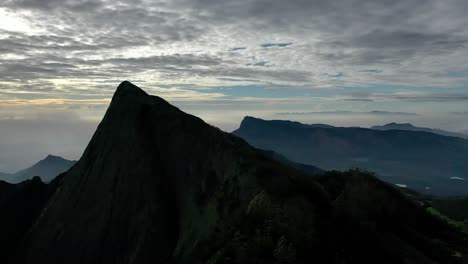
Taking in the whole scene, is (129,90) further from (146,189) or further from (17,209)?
(17,209)

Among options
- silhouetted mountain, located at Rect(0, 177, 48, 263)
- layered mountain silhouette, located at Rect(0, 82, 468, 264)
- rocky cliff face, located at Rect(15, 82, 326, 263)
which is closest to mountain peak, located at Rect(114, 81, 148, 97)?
layered mountain silhouette, located at Rect(0, 82, 468, 264)

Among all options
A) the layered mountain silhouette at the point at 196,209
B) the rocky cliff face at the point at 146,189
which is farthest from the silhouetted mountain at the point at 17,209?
the rocky cliff face at the point at 146,189

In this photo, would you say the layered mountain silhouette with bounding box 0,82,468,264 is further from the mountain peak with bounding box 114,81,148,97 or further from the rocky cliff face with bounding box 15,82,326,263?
the mountain peak with bounding box 114,81,148,97

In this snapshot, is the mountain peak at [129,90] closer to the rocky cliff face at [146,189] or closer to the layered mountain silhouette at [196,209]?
the layered mountain silhouette at [196,209]

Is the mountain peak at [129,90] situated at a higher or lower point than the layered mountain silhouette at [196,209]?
higher

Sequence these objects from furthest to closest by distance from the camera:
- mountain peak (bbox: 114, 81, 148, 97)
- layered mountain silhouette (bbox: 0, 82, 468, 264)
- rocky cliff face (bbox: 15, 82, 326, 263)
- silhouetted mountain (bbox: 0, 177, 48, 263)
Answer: mountain peak (bbox: 114, 81, 148, 97) → silhouetted mountain (bbox: 0, 177, 48, 263) → rocky cliff face (bbox: 15, 82, 326, 263) → layered mountain silhouette (bbox: 0, 82, 468, 264)

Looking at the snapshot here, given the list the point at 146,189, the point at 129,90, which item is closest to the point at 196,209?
the point at 146,189
